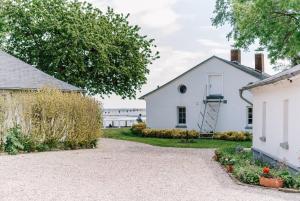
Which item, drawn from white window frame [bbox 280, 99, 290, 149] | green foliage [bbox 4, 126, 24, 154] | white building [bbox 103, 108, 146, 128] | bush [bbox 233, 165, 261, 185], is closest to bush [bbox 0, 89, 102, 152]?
green foliage [bbox 4, 126, 24, 154]

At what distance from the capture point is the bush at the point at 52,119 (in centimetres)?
2442

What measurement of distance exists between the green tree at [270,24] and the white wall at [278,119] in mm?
4297

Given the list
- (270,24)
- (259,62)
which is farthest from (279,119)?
(259,62)

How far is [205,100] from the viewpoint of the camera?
4081 centimetres

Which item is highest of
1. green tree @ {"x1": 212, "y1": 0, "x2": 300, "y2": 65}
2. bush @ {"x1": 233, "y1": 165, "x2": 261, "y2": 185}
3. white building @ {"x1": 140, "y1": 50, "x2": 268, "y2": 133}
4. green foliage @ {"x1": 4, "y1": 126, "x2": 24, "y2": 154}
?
green tree @ {"x1": 212, "y1": 0, "x2": 300, "y2": 65}

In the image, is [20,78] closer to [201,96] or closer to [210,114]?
[201,96]

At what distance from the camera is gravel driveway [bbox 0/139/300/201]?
1227 centimetres

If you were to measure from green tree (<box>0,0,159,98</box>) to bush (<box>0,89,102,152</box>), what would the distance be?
589 inches

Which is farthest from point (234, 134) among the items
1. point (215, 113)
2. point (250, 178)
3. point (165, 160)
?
point (250, 178)

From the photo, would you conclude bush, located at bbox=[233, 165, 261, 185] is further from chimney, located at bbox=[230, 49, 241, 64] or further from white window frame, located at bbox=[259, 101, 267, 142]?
chimney, located at bbox=[230, 49, 241, 64]

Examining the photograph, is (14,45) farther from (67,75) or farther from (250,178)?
(250,178)

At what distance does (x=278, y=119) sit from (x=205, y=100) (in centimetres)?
2306

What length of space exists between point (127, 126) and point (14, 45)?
48.9 feet

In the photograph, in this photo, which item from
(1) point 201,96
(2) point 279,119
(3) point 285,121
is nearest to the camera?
(3) point 285,121
